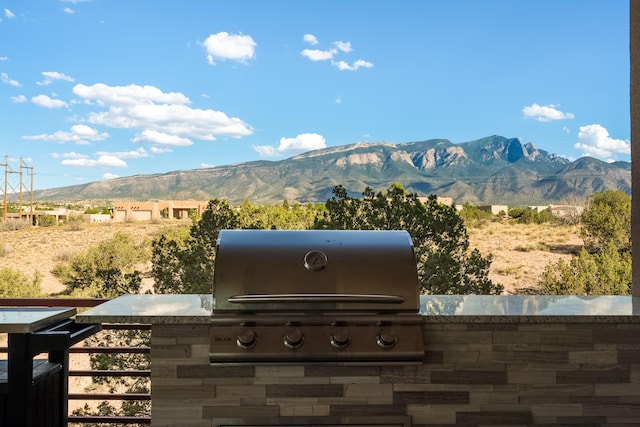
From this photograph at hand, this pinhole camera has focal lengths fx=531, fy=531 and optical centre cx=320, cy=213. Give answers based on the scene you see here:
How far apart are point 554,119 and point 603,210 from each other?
4198mm

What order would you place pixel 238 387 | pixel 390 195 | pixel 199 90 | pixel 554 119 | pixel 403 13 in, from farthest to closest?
pixel 199 90, pixel 554 119, pixel 403 13, pixel 390 195, pixel 238 387

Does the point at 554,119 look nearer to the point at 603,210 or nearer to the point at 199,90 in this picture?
the point at 603,210

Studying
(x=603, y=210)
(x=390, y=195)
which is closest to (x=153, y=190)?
(x=390, y=195)

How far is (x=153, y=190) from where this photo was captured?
333 inches

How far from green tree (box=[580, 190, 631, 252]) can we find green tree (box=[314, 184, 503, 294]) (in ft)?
4.63

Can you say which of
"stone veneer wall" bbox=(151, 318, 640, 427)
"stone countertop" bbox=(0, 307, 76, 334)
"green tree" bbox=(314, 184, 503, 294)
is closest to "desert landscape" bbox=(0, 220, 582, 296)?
"green tree" bbox=(314, 184, 503, 294)

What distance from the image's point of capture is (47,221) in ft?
29.3

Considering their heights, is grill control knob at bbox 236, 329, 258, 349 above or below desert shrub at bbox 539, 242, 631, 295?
above

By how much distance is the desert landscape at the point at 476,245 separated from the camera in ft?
22.8

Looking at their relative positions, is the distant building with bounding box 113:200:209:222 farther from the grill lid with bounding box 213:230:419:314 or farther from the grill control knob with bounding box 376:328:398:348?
the grill control knob with bounding box 376:328:398:348

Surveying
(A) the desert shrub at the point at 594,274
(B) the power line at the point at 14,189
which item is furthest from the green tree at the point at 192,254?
(A) the desert shrub at the point at 594,274

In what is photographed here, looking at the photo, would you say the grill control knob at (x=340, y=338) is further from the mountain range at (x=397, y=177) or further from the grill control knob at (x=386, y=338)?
the mountain range at (x=397, y=177)

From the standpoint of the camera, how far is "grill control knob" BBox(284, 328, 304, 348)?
1813 millimetres

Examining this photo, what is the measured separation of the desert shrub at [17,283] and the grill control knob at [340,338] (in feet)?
28.0
